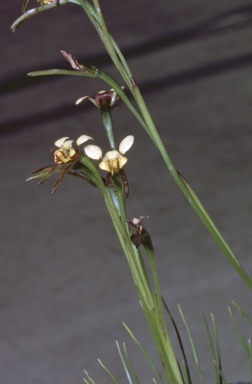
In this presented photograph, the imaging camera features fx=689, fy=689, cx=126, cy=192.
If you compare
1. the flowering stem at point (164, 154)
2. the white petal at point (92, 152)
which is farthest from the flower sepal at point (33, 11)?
the white petal at point (92, 152)

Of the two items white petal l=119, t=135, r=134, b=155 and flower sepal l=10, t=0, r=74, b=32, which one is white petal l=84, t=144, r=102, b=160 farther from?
flower sepal l=10, t=0, r=74, b=32

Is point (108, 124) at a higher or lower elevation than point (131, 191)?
higher

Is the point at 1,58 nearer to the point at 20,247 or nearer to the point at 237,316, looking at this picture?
the point at 20,247

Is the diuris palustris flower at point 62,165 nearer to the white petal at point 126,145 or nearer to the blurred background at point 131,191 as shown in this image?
the white petal at point 126,145

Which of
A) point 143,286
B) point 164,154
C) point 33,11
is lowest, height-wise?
point 143,286

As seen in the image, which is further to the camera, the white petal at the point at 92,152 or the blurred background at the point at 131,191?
the blurred background at the point at 131,191

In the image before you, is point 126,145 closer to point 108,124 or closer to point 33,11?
point 108,124

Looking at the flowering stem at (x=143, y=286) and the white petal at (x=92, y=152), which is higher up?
the white petal at (x=92, y=152)

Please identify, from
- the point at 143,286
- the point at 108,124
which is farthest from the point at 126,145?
the point at 143,286

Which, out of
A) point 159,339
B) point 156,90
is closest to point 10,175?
point 156,90

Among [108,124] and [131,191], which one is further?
[131,191]
